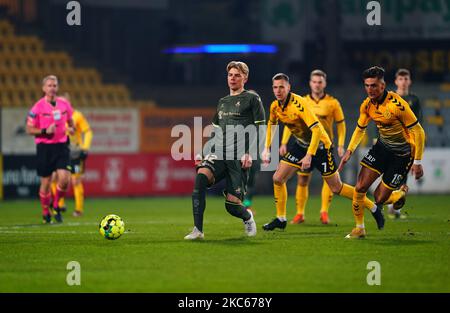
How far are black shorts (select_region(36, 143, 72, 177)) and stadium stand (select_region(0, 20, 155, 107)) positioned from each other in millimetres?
11366

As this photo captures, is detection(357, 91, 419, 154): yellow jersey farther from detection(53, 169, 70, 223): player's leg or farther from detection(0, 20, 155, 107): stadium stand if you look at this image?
detection(0, 20, 155, 107): stadium stand

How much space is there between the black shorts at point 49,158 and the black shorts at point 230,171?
4.76 m

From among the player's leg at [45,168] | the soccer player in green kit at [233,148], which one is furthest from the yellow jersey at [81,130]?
the soccer player in green kit at [233,148]

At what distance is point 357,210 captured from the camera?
13.9m

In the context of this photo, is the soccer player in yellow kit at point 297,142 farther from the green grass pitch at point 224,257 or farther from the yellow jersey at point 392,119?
the yellow jersey at point 392,119

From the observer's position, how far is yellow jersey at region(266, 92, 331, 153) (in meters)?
14.9

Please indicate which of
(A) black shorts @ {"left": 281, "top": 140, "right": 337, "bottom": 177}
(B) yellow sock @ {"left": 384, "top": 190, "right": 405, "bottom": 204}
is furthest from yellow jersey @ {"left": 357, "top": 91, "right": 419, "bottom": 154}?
(B) yellow sock @ {"left": 384, "top": 190, "right": 405, "bottom": 204}

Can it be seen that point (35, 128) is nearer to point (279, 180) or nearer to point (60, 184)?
point (60, 184)

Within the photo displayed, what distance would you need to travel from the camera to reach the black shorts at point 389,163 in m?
13.9

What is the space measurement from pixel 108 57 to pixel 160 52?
1.72m

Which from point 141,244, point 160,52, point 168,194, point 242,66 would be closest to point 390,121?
point 242,66

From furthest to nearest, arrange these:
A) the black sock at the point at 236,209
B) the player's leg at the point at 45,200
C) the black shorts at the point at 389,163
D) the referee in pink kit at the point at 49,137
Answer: the player's leg at the point at 45,200 → the referee in pink kit at the point at 49,137 → the black shorts at the point at 389,163 → the black sock at the point at 236,209

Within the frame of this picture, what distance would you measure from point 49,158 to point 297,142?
4.63 m

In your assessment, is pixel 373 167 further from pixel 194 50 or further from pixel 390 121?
pixel 194 50
